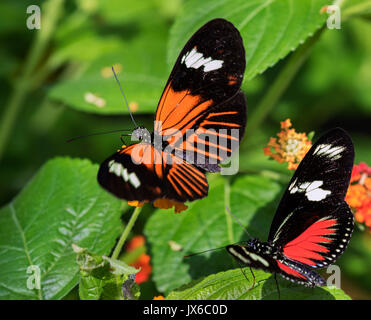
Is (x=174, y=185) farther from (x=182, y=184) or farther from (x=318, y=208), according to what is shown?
(x=318, y=208)


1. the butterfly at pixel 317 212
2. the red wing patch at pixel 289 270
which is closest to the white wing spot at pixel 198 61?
the butterfly at pixel 317 212

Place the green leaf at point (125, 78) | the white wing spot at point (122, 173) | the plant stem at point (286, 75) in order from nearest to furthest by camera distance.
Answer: the white wing spot at point (122, 173) < the plant stem at point (286, 75) < the green leaf at point (125, 78)

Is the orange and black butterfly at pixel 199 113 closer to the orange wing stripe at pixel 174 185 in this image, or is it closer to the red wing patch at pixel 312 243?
the orange wing stripe at pixel 174 185

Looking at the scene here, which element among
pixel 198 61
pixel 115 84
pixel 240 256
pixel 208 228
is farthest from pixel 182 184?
pixel 115 84

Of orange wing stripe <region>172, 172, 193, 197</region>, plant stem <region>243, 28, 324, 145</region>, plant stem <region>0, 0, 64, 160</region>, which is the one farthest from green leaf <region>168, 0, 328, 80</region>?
plant stem <region>0, 0, 64, 160</region>

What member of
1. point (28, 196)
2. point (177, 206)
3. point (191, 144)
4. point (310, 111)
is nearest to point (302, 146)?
point (191, 144)

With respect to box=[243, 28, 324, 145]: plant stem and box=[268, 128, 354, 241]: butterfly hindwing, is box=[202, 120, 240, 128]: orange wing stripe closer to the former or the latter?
box=[268, 128, 354, 241]: butterfly hindwing

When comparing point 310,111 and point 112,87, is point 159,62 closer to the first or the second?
point 112,87
